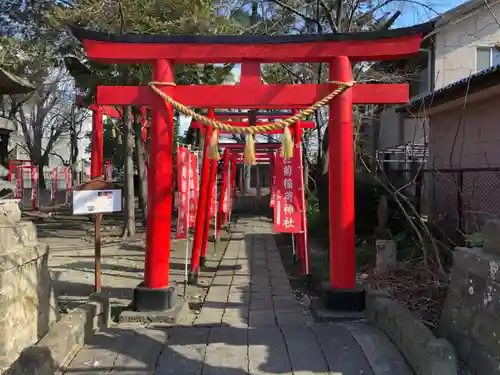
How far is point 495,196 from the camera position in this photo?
7.89m

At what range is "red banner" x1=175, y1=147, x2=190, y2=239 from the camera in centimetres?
850

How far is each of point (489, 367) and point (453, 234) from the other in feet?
19.5

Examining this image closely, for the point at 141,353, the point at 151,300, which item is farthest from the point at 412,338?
the point at 151,300

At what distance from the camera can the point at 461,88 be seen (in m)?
8.22

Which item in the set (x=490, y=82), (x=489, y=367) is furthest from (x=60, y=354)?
(x=490, y=82)

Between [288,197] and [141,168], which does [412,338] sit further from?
[141,168]

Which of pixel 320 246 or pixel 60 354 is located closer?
pixel 60 354

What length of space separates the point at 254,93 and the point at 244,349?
2958 mm

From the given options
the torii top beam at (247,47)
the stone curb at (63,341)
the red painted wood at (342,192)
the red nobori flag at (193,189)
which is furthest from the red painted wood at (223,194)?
the stone curb at (63,341)

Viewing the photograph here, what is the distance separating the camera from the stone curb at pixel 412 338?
329cm

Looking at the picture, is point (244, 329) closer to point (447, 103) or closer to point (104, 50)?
point (104, 50)

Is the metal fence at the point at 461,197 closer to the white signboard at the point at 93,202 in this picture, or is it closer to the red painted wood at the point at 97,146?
the white signboard at the point at 93,202

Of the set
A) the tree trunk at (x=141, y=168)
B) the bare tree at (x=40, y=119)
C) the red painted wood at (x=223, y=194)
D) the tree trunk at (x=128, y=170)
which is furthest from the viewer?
the bare tree at (x=40, y=119)

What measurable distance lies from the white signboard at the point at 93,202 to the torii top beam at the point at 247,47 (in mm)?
1638
